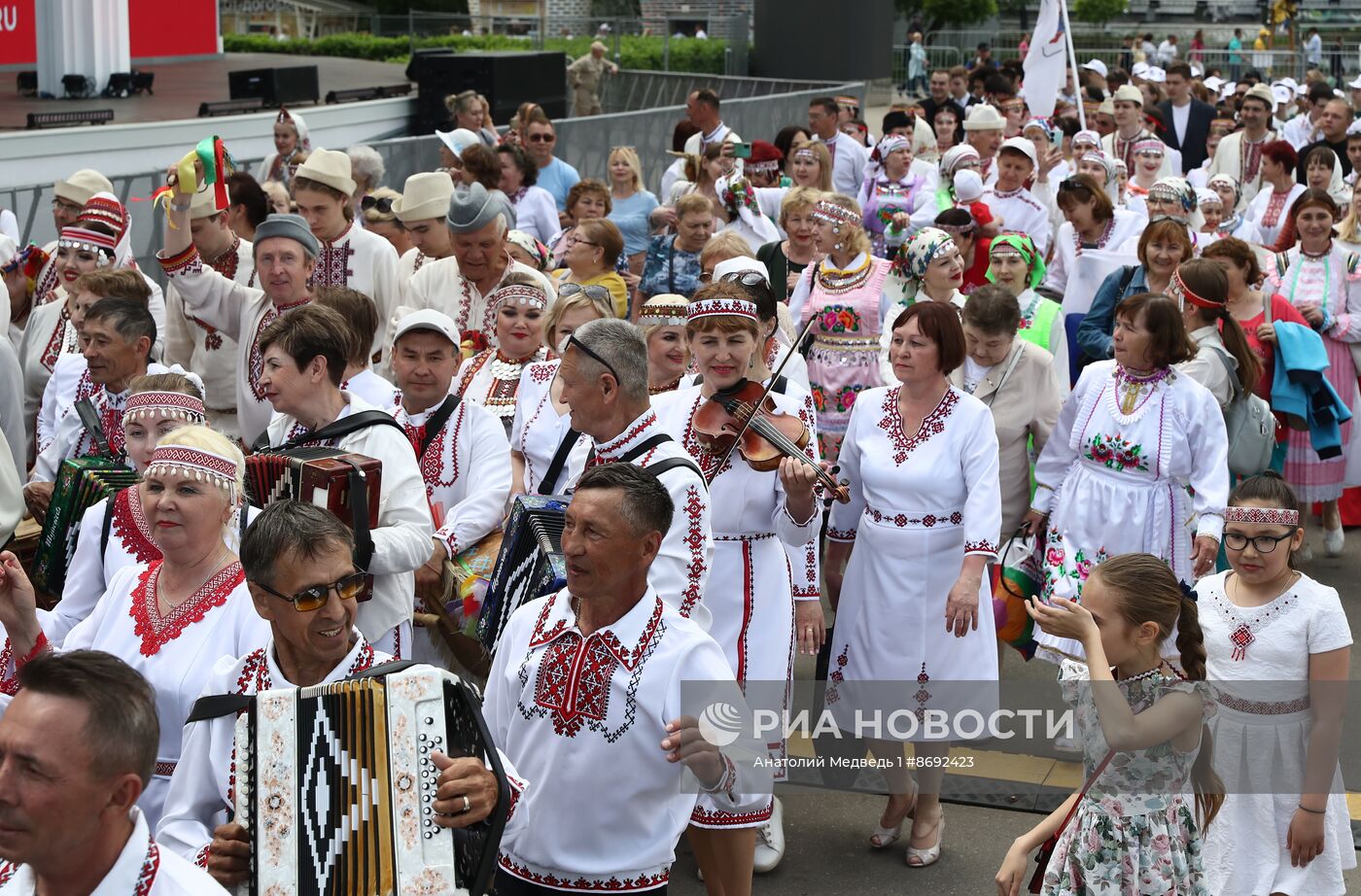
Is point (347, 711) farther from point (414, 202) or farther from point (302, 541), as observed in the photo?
point (414, 202)

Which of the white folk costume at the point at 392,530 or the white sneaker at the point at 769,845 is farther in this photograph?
the white sneaker at the point at 769,845

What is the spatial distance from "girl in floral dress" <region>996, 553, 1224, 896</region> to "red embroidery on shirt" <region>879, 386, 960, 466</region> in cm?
154

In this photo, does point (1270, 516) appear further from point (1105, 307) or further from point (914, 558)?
point (1105, 307)

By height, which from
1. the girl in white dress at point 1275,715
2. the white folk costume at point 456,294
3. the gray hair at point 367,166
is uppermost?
the gray hair at point 367,166

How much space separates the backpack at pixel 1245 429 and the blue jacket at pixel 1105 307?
118 centimetres

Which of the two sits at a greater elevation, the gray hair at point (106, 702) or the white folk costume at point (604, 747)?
the gray hair at point (106, 702)

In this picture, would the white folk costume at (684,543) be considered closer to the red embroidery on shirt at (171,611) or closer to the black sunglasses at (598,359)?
the black sunglasses at (598,359)

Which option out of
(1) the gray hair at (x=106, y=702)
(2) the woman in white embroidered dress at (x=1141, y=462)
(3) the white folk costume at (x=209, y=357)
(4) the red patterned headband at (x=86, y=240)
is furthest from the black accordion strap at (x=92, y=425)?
(2) the woman in white embroidered dress at (x=1141, y=462)

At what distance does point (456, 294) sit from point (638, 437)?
10.5 feet

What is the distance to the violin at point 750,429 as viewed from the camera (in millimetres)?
5430

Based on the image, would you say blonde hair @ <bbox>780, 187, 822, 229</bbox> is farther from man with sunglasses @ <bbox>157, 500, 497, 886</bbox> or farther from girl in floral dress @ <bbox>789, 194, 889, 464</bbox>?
man with sunglasses @ <bbox>157, 500, 497, 886</bbox>

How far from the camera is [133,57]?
102 feet

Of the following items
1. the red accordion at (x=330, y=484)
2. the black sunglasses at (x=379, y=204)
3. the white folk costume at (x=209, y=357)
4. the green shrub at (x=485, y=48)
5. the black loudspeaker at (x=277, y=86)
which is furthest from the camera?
the green shrub at (x=485, y=48)

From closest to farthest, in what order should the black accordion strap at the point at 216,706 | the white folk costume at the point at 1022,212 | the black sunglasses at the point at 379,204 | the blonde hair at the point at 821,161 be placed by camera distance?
the black accordion strap at the point at 216,706, the black sunglasses at the point at 379,204, the white folk costume at the point at 1022,212, the blonde hair at the point at 821,161
